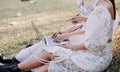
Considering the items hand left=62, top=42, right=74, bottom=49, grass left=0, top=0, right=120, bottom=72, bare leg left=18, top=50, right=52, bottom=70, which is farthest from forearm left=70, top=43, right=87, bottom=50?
grass left=0, top=0, right=120, bottom=72

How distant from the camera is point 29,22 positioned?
680 centimetres

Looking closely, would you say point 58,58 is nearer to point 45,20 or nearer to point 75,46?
point 75,46

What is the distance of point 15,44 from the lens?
5434 mm

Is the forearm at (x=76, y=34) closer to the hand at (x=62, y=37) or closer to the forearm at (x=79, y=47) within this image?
the hand at (x=62, y=37)

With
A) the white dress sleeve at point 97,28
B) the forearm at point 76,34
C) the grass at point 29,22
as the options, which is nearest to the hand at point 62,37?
the forearm at point 76,34

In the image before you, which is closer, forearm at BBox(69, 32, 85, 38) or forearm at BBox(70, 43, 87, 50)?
forearm at BBox(70, 43, 87, 50)

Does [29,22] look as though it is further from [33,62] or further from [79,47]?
[79,47]

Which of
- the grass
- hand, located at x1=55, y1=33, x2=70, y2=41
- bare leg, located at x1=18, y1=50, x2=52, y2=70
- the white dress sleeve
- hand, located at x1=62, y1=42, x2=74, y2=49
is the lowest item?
the grass

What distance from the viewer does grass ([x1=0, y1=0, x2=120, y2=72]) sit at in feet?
17.2

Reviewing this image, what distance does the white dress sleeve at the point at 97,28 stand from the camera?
3.44 meters

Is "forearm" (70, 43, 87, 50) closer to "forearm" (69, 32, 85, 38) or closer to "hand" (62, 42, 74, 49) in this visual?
"hand" (62, 42, 74, 49)

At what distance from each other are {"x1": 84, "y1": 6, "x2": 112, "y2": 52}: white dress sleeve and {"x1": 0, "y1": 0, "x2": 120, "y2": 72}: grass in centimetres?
76

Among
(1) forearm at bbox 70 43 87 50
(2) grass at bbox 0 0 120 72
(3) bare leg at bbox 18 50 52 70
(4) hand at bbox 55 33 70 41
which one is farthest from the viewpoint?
(2) grass at bbox 0 0 120 72

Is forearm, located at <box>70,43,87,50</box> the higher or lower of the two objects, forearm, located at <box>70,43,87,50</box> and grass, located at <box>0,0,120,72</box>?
the higher
